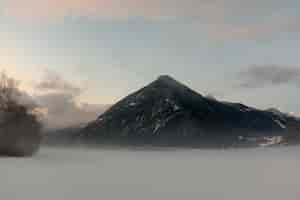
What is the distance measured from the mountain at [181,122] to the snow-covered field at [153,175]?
0.46m

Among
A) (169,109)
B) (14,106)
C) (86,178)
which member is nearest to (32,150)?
(14,106)

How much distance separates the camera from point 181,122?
10703 mm

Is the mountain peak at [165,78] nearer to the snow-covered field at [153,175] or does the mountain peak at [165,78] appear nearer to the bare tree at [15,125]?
the snow-covered field at [153,175]

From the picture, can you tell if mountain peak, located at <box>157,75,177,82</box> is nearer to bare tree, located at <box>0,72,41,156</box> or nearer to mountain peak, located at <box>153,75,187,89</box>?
mountain peak, located at <box>153,75,187,89</box>

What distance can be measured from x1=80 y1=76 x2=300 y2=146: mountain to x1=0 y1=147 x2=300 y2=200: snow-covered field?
0.46 m

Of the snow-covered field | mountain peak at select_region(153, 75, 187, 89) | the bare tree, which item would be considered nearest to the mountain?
mountain peak at select_region(153, 75, 187, 89)

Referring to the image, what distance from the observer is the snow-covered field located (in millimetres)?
8031

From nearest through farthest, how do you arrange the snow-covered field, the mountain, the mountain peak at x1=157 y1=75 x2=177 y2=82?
the snow-covered field
the mountain peak at x1=157 y1=75 x2=177 y2=82
the mountain

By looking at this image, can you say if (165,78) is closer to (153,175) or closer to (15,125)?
(153,175)

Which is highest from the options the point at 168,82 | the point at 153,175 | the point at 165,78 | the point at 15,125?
the point at 165,78

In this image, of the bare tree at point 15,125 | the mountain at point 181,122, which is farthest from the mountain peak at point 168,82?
the bare tree at point 15,125

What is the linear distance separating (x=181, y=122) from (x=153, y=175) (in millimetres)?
2156

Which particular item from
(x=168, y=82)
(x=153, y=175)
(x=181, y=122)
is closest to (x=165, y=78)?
(x=168, y=82)

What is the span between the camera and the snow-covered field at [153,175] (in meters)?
8.03
